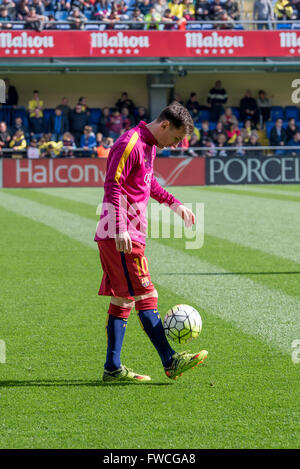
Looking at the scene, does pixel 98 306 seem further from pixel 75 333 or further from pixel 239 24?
pixel 239 24

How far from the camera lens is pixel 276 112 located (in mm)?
31312

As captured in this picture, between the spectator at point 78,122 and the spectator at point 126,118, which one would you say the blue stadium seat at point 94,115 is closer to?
the spectator at point 126,118

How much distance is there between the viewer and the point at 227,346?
5617mm

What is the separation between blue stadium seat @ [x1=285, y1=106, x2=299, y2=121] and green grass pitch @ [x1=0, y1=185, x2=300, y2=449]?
20.3m

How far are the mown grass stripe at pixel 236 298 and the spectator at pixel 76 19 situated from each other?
17641 millimetres

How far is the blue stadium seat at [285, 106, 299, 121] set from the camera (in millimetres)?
31220

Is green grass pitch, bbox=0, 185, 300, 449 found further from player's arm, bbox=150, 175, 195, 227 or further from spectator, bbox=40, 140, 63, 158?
spectator, bbox=40, 140, 63, 158

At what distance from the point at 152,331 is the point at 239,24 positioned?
2619cm

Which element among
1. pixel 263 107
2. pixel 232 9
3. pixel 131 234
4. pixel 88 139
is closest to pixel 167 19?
pixel 232 9

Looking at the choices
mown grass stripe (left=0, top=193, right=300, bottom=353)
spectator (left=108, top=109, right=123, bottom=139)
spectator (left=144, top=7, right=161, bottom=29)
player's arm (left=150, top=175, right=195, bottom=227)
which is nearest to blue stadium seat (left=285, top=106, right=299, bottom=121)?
spectator (left=144, top=7, right=161, bottom=29)

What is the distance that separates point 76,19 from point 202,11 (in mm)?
4944

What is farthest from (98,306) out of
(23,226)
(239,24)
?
(239,24)

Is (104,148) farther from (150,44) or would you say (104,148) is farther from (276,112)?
(276,112)

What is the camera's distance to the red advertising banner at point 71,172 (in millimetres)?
24000
